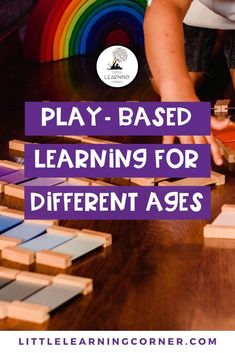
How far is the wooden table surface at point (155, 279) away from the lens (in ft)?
3.37

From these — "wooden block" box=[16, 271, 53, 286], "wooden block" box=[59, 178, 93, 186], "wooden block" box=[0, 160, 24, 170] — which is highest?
"wooden block" box=[0, 160, 24, 170]

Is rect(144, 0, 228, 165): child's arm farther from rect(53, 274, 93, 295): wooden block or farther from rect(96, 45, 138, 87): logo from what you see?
rect(96, 45, 138, 87): logo

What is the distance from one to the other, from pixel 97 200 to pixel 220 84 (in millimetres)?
1035

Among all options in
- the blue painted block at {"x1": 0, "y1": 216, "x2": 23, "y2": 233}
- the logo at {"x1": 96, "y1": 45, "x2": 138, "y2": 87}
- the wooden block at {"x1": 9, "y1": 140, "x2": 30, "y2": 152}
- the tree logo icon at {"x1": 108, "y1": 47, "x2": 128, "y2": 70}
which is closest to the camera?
the blue painted block at {"x1": 0, "y1": 216, "x2": 23, "y2": 233}

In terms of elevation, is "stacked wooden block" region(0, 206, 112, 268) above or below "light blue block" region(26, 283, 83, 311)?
above

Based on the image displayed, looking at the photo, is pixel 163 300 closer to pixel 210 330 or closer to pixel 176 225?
pixel 210 330

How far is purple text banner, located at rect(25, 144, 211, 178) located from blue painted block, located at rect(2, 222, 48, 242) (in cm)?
11


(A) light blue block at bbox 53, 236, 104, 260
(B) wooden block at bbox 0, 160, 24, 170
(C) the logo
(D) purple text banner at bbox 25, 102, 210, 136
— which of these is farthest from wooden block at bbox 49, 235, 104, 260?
(C) the logo

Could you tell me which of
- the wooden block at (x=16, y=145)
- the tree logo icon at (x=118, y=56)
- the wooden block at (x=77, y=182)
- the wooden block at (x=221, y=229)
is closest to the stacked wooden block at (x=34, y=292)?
the wooden block at (x=221, y=229)

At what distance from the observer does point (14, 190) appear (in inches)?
56.1

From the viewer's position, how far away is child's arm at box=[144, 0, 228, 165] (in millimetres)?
1310

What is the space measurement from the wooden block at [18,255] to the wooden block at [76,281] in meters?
0.10

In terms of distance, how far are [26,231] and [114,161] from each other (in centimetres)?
19
